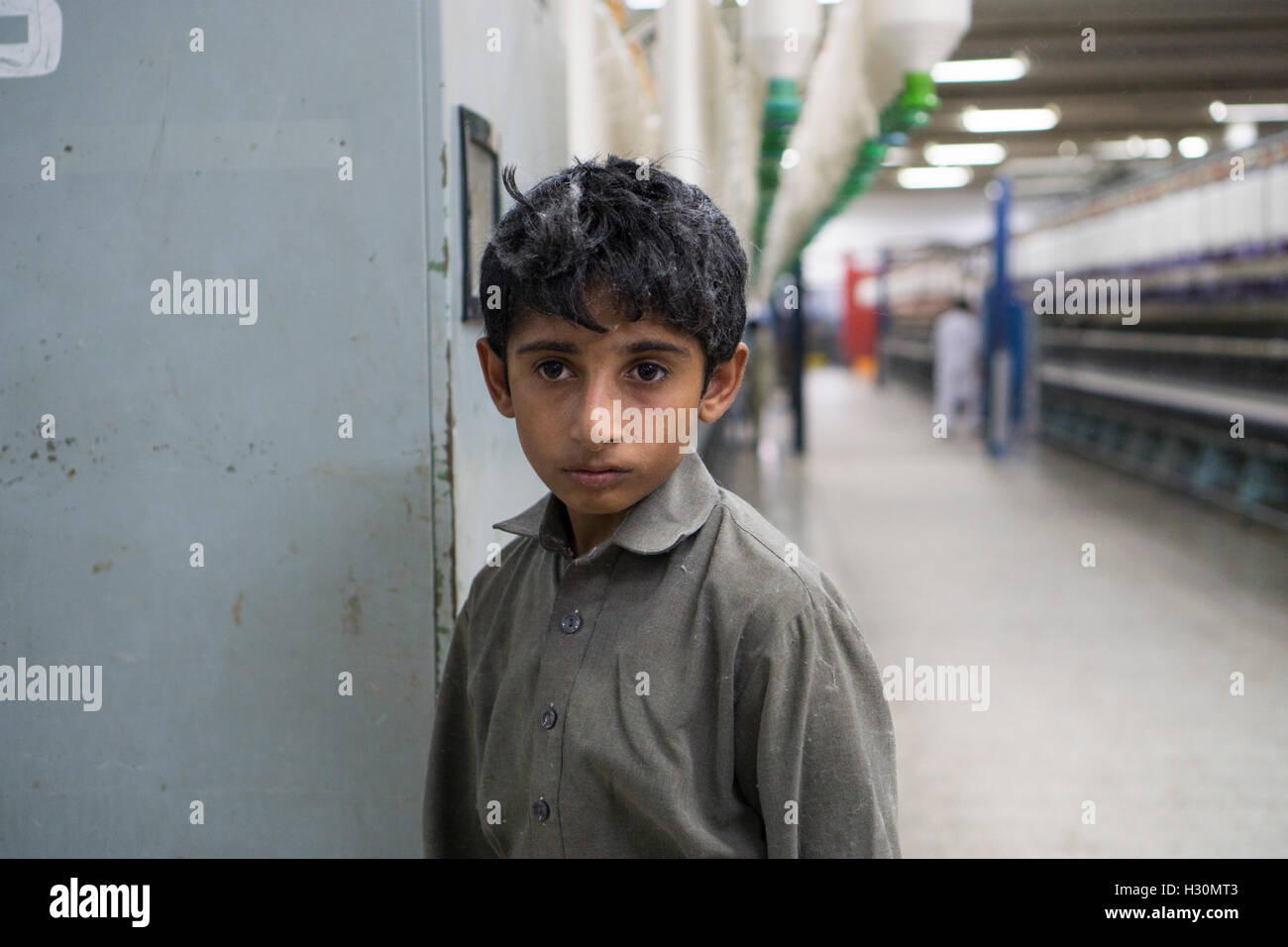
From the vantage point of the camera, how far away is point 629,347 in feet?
2.66

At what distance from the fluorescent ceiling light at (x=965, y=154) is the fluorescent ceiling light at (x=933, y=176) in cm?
91

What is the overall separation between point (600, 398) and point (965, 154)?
1239 centimetres

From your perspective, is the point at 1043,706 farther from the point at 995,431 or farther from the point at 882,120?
the point at 995,431

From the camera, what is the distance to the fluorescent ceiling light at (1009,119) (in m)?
9.15

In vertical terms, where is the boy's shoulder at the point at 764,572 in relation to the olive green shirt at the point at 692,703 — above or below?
above

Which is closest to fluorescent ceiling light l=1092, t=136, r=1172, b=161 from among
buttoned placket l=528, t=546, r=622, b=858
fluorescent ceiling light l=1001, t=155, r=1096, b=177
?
fluorescent ceiling light l=1001, t=155, r=1096, b=177

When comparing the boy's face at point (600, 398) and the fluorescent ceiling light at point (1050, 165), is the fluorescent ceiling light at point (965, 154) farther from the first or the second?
the boy's face at point (600, 398)

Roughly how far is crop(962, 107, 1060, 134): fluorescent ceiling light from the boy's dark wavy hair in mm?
9008

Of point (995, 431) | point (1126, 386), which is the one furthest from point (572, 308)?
point (995, 431)

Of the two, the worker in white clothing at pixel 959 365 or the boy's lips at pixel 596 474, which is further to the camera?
the worker in white clothing at pixel 959 365

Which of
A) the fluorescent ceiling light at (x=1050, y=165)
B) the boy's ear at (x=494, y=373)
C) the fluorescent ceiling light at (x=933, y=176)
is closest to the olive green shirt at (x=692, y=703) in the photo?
the boy's ear at (x=494, y=373)

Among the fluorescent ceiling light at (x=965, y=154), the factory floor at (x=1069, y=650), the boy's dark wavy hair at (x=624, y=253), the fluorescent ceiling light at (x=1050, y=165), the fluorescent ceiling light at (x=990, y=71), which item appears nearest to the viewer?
the boy's dark wavy hair at (x=624, y=253)

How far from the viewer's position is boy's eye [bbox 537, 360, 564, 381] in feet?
2.75
